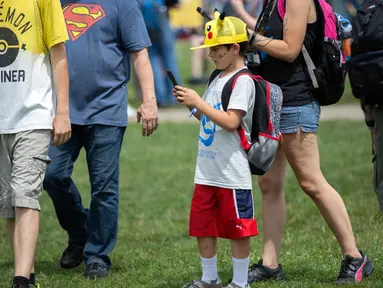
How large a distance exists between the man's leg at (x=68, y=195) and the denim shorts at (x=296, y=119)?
1354mm

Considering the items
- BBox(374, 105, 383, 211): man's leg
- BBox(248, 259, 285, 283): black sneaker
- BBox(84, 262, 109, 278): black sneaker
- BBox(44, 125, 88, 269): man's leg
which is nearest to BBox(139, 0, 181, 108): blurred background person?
BBox(44, 125, 88, 269): man's leg

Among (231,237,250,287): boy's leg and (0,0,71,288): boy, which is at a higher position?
(0,0,71,288): boy

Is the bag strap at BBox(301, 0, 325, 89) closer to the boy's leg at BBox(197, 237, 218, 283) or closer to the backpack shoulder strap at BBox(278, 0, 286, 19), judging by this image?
the backpack shoulder strap at BBox(278, 0, 286, 19)

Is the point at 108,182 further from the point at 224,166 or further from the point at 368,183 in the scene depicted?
the point at 368,183

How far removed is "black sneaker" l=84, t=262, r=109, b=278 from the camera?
21.2 ft

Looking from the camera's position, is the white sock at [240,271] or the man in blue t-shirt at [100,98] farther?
the man in blue t-shirt at [100,98]

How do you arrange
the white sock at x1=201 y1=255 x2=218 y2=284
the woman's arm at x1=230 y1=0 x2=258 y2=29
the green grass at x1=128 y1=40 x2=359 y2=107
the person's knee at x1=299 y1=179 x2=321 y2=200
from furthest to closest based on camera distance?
the green grass at x1=128 y1=40 x2=359 y2=107, the woman's arm at x1=230 y1=0 x2=258 y2=29, the person's knee at x1=299 y1=179 x2=321 y2=200, the white sock at x1=201 y1=255 x2=218 y2=284

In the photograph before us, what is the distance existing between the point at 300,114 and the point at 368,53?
562mm

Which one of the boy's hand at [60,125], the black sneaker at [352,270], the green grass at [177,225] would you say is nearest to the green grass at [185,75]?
the green grass at [177,225]

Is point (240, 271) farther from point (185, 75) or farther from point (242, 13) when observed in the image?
point (185, 75)

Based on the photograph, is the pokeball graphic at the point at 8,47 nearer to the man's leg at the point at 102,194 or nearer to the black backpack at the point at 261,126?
the man's leg at the point at 102,194

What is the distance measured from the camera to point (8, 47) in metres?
5.65

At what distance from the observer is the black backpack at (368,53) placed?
5684 mm

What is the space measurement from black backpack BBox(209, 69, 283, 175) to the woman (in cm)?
30
